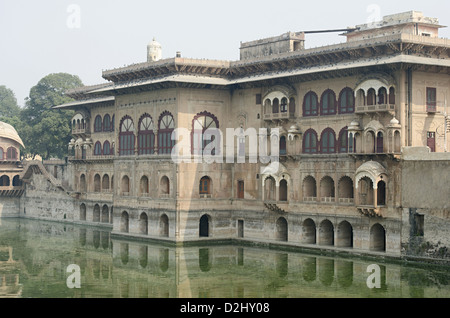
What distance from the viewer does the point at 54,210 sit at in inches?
2589

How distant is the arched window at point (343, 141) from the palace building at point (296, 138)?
0.06m

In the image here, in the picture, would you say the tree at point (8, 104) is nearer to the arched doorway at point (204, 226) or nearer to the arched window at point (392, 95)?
the arched doorway at point (204, 226)

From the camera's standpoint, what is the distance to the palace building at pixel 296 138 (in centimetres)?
3962

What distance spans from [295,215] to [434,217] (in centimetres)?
926

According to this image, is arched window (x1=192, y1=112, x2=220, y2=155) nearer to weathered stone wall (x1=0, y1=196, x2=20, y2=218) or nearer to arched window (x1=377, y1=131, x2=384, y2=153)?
arched window (x1=377, y1=131, x2=384, y2=153)

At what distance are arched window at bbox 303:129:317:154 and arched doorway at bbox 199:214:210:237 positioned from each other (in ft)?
28.1

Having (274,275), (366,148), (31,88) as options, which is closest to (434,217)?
(366,148)

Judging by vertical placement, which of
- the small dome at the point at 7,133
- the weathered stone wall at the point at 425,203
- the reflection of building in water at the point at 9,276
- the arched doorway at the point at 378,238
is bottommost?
the reflection of building in water at the point at 9,276

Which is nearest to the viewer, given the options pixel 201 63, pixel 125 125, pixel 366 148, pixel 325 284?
pixel 325 284

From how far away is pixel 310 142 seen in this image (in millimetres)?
44281

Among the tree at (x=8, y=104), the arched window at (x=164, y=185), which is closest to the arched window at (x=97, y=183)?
the arched window at (x=164, y=185)

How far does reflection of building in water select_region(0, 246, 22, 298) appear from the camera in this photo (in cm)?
3297

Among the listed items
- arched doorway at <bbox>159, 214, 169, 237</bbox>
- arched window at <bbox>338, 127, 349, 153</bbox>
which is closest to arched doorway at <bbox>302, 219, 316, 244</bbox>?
arched window at <bbox>338, 127, 349, 153</bbox>
